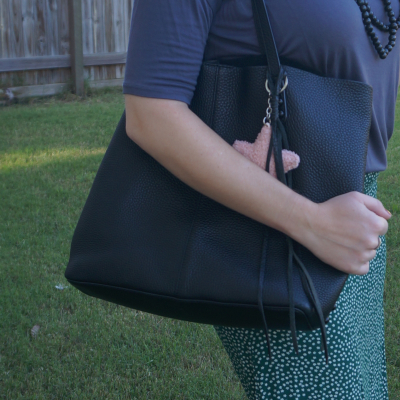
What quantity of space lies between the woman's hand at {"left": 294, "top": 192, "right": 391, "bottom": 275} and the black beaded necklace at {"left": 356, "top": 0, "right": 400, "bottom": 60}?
1.03 feet

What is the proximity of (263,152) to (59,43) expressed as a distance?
297 inches

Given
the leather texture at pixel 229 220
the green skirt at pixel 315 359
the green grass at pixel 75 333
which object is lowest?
the green grass at pixel 75 333

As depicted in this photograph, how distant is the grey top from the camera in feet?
3.02

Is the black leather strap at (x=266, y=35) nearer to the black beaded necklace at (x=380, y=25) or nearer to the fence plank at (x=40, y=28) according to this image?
the black beaded necklace at (x=380, y=25)

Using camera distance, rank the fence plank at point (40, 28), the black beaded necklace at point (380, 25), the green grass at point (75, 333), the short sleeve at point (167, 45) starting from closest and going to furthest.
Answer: the short sleeve at point (167, 45) → the black beaded necklace at point (380, 25) → the green grass at point (75, 333) → the fence plank at point (40, 28)

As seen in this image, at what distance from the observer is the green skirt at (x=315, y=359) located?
112 centimetres

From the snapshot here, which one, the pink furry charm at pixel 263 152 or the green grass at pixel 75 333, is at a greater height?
the pink furry charm at pixel 263 152

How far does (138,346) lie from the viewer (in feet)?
9.05

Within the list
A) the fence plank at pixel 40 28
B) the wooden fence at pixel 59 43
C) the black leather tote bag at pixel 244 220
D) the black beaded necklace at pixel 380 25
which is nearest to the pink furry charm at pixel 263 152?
the black leather tote bag at pixel 244 220

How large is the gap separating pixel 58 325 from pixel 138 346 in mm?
474

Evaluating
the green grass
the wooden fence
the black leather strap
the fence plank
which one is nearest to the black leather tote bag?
the black leather strap

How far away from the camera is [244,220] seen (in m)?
1.01

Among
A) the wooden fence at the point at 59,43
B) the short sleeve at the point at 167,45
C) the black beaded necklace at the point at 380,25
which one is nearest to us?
the short sleeve at the point at 167,45

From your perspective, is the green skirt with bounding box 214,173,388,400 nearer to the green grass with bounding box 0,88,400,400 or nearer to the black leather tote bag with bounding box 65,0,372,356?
the black leather tote bag with bounding box 65,0,372,356
